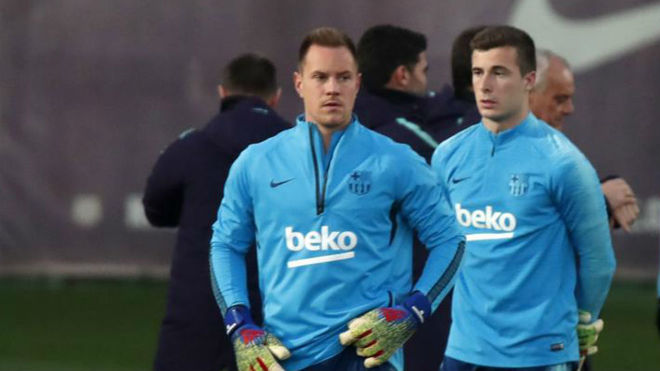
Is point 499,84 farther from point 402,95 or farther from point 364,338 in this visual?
point 402,95

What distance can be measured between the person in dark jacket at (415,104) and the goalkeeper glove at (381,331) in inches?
84.8

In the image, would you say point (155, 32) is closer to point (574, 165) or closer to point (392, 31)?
point (392, 31)

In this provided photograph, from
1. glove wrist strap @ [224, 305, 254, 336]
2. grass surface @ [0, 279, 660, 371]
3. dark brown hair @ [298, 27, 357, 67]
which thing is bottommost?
grass surface @ [0, 279, 660, 371]

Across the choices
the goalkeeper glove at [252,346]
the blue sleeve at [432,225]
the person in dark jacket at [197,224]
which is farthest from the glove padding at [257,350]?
the person in dark jacket at [197,224]

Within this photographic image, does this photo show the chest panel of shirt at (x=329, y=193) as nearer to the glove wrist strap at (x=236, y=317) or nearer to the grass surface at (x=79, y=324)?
the glove wrist strap at (x=236, y=317)

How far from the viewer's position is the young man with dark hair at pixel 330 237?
4.87 m

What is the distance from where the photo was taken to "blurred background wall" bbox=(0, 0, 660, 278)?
40.9 ft

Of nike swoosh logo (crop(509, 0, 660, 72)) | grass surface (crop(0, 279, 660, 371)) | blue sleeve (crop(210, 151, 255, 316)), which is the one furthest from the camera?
nike swoosh logo (crop(509, 0, 660, 72))

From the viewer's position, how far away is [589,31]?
12.5 metres

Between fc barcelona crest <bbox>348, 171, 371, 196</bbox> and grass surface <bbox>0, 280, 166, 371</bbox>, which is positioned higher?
fc barcelona crest <bbox>348, 171, 371, 196</bbox>

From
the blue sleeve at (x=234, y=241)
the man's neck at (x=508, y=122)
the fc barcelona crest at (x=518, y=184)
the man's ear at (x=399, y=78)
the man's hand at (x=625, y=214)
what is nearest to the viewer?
the blue sleeve at (x=234, y=241)

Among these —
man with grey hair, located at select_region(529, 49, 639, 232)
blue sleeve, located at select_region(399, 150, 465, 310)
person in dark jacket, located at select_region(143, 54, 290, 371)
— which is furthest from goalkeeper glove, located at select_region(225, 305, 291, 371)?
man with grey hair, located at select_region(529, 49, 639, 232)

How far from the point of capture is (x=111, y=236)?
13094mm

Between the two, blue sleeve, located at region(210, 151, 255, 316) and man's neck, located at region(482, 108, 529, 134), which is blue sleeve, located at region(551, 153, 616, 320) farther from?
blue sleeve, located at region(210, 151, 255, 316)
